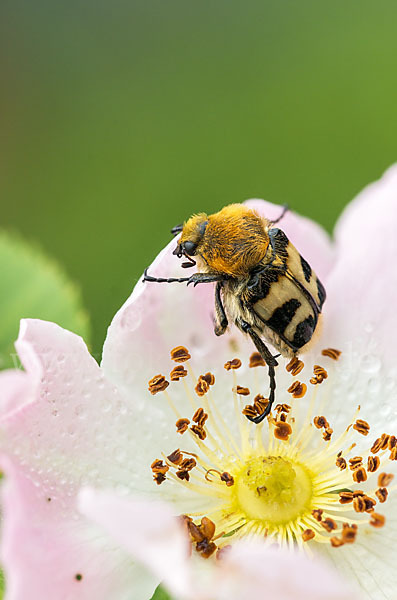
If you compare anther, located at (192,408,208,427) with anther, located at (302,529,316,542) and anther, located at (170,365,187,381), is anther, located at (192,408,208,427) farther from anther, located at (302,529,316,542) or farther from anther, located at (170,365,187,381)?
anther, located at (302,529,316,542)

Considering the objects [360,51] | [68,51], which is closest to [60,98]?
[68,51]

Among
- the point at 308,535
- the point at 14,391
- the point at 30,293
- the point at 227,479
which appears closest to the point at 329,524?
the point at 308,535

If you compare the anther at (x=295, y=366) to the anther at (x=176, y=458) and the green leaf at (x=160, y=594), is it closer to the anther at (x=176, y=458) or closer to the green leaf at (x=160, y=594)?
the anther at (x=176, y=458)

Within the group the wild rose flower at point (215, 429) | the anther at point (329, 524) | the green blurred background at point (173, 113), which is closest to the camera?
the wild rose flower at point (215, 429)

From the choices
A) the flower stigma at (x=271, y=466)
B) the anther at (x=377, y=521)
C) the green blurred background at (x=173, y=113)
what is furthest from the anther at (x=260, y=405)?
the green blurred background at (x=173, y=113)

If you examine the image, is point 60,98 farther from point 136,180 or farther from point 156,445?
point 156,445
